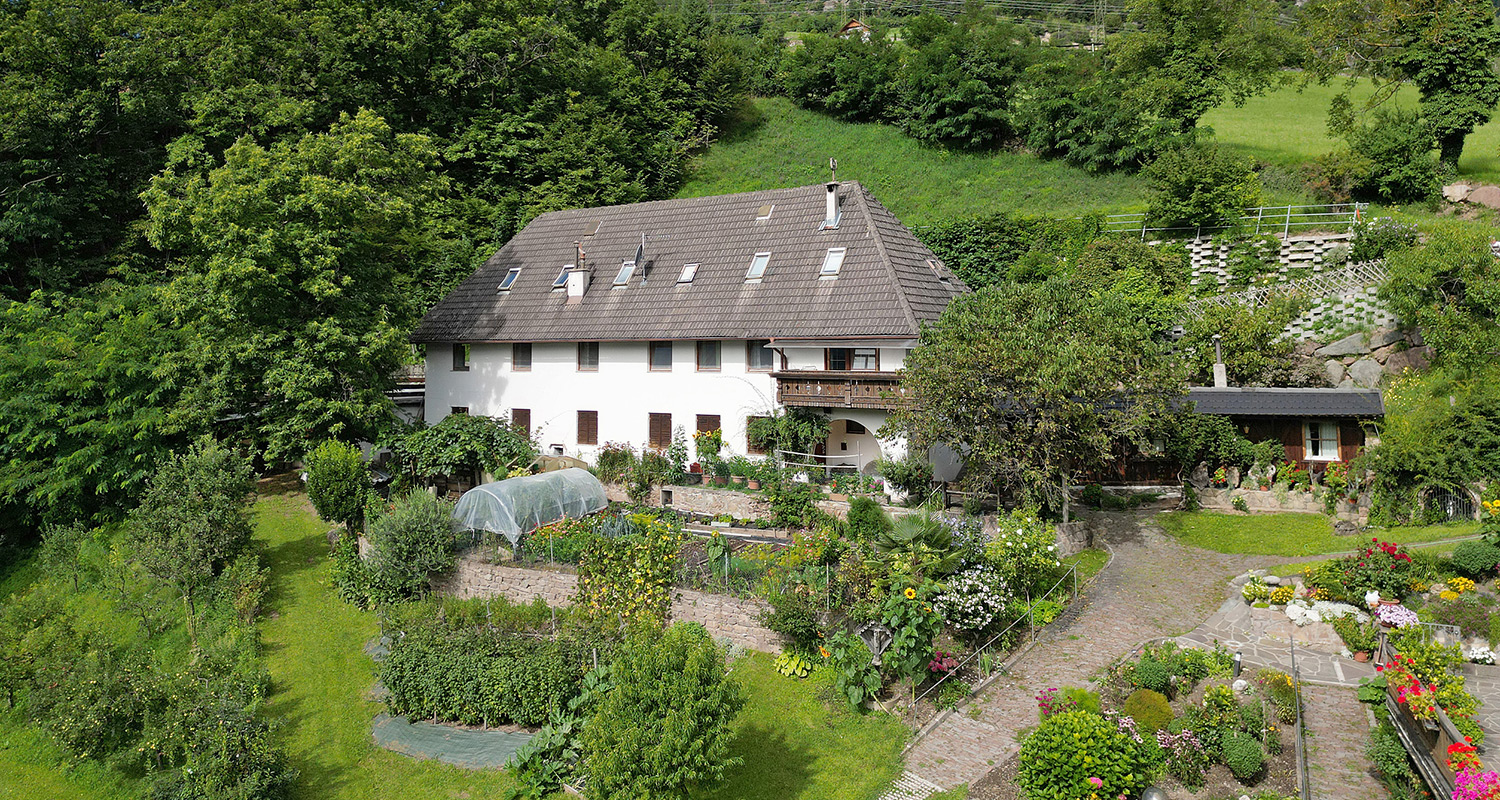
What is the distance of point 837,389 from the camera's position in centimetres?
2388

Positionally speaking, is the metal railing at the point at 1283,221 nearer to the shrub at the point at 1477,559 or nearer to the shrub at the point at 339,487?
the shrub at the point at 1477,559

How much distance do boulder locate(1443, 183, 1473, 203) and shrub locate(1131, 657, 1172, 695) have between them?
27.8 m

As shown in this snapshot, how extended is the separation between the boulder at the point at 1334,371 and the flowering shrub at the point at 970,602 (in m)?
16.1

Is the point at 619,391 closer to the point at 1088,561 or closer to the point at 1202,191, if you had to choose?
the point at 1088,561

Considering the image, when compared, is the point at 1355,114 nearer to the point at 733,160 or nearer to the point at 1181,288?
the point at 1181,288

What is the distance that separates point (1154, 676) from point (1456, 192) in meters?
28.4

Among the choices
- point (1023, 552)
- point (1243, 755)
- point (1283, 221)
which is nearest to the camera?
point (1243, 755)

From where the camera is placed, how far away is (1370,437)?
22.6 meters

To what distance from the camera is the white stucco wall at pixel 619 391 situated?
26.1 meters

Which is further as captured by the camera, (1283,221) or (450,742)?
(1283,221)

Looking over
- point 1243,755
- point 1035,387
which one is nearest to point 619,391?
point 1035,387

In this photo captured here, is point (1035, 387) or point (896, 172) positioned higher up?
point (896, 172)

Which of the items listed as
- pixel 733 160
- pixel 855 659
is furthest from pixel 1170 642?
pixel 733 160

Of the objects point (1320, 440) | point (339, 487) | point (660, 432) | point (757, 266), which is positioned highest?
point (757, 266)
